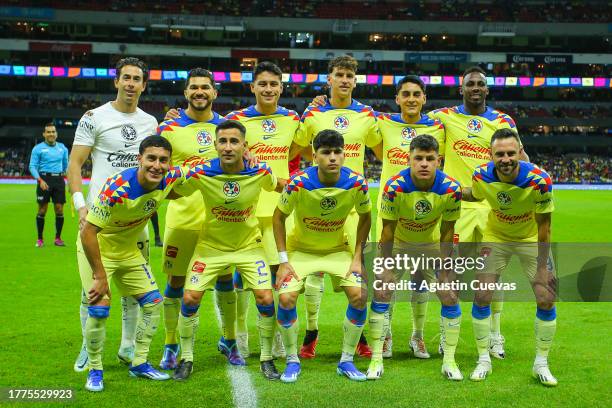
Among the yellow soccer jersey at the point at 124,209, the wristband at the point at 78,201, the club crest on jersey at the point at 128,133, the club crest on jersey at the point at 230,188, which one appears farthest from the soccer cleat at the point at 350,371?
the club crest on jersey at the point at 128,133

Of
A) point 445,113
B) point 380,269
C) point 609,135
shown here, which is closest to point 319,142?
point 380,269

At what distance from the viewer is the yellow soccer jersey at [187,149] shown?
628 centimetres

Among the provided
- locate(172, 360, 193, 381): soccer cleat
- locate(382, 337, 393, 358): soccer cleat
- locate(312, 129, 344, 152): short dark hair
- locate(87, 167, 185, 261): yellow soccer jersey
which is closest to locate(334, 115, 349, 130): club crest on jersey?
locate(312, 129, 344, 152): short dark hair

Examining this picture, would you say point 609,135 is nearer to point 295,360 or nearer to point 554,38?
point 554,38

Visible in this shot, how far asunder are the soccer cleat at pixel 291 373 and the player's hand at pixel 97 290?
168 centimetres

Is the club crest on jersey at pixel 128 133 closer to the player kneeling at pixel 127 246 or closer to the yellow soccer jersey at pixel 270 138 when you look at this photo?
the player kneeling at pixel 127 246

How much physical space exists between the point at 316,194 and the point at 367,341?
194 cm

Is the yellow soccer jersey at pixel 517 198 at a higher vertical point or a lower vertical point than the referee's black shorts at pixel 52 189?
higher

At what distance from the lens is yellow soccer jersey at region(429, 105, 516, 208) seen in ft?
22.4

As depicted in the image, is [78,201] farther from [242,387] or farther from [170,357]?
[242,387]

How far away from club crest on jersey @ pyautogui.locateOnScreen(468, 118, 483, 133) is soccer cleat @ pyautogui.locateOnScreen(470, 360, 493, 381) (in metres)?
2.44

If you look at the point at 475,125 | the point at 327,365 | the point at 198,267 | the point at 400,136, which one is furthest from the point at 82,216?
the point at 475,125

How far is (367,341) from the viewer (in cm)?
689

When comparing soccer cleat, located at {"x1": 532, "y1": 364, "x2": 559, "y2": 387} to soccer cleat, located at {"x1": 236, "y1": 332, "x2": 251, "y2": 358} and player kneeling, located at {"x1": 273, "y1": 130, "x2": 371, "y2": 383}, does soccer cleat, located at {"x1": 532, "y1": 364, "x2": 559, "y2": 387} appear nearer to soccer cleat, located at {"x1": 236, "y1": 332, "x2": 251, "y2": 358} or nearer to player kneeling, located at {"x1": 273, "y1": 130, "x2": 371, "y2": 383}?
player kneeling, located at {"x1": 273, "y1": 130, "x2": 371, "y2": 383}
